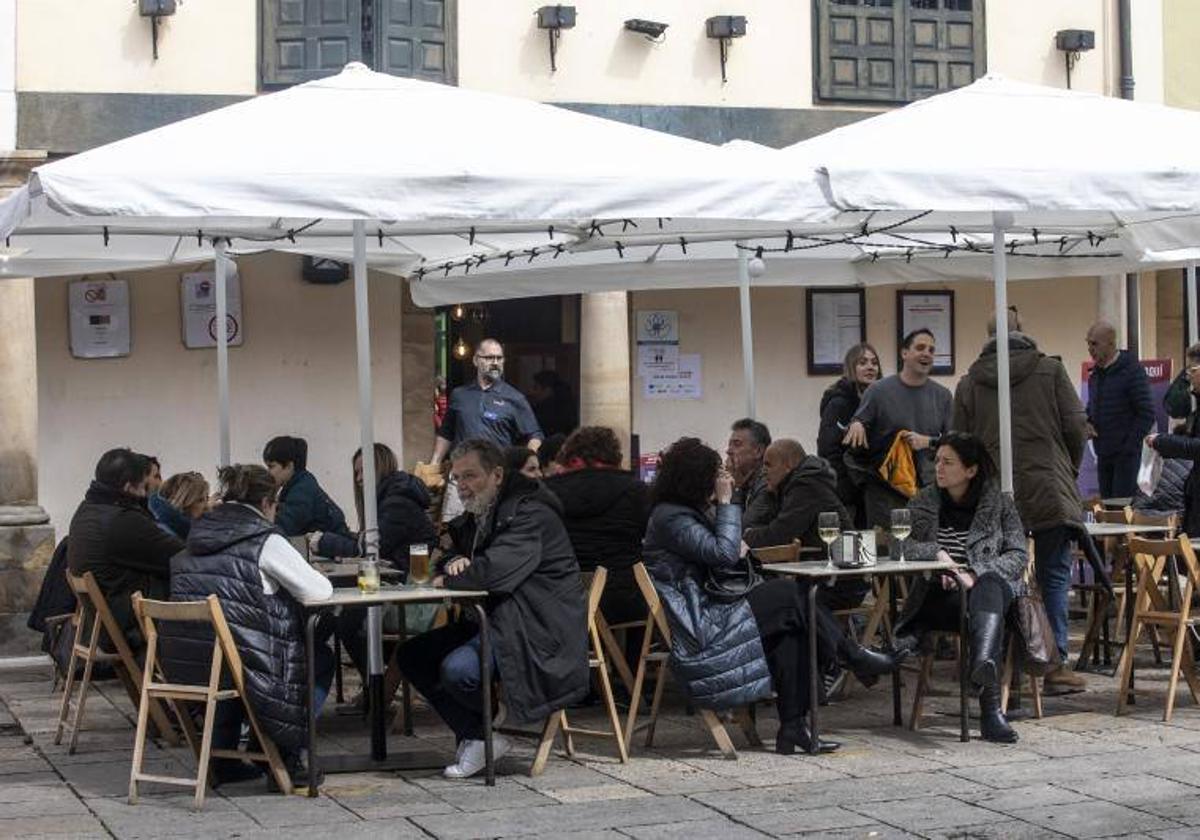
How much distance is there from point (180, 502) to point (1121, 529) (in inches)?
192

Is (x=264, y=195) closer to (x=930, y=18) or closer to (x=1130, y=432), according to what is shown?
(x=1130, y=432)

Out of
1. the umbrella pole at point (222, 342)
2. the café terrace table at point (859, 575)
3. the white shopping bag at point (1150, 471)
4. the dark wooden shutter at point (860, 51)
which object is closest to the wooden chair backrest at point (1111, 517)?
the white shopping bag at point (1150, 471)

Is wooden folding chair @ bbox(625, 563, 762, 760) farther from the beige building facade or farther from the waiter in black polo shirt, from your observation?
the beige building facade

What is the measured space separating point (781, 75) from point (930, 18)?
4.72 feet

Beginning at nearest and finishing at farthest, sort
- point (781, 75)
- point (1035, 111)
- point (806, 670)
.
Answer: point (806, 670), point (1035, 111), point (781, 75)

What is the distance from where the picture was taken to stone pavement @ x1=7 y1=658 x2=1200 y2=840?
26.2ft

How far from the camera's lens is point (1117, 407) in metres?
15.0

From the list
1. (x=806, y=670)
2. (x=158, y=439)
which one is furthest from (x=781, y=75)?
(x=806, y=670)

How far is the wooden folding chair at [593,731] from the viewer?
9.12m

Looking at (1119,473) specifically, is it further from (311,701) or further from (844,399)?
(311,701)

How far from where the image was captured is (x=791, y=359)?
18.3 metres

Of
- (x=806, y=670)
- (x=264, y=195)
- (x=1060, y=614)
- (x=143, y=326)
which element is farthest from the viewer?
(x=143, y=326)

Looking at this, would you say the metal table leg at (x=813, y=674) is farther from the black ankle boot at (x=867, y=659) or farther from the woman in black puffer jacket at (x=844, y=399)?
the woman in black puffer jacket at (x=844, y=399)

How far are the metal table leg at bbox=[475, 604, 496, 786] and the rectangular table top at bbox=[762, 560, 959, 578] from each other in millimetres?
1462
